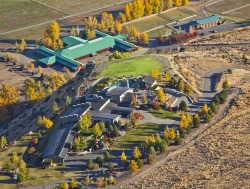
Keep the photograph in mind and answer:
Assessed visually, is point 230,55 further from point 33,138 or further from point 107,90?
point 33,138

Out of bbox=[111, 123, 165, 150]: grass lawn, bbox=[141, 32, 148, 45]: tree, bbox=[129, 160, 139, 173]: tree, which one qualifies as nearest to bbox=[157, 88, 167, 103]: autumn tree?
bbox=[111, 123, 165, 150]: grass lawn

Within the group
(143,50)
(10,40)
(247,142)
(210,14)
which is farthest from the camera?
(210,14)

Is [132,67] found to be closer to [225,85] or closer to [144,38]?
[225,85]

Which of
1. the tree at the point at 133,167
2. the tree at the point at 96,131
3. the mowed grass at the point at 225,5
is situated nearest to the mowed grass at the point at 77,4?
the mowed grass at the point at 225,5

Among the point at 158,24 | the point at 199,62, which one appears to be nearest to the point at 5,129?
the point at 199,62

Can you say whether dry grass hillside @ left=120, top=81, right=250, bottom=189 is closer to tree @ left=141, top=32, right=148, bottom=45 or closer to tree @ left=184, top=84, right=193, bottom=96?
tree @ left=184, top=84, right=193, bottom=96

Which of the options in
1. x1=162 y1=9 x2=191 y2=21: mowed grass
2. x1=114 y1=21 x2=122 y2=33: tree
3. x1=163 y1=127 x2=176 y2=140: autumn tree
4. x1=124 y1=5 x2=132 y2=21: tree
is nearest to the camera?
x1=163 y1=127 x2=176 y2=140: autumn tree

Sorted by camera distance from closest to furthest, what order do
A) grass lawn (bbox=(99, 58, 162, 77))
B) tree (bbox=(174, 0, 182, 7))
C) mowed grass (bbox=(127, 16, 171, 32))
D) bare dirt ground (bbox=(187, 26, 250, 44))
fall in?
grass lawn (bbox=(99, 58, 162, 77)) < bare dirt ground (bbox=(187, 26, 250, 44)) < mowed grass (bbox=(127, 16, 171, 32)) < tree (bbox=(174, 0, 182, 7))
